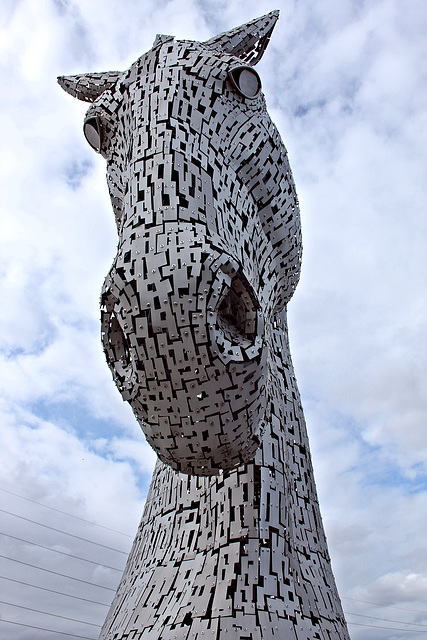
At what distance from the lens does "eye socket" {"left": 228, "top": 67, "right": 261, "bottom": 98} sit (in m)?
2.58

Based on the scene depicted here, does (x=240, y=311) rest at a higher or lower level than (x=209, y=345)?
higher

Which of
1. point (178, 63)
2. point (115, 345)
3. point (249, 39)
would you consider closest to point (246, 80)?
point (178, 63)

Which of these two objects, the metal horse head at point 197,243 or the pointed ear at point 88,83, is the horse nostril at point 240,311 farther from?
the pointed ear at point 88,83

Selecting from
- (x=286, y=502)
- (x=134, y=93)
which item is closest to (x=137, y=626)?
(x=286, y=502)

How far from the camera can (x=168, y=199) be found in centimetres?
206

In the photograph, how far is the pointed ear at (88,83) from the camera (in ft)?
10.3

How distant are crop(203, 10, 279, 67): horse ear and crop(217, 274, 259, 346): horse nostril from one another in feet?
5.56

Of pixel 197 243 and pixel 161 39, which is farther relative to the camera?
pixel 161 39

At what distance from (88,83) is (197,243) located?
5.88 feet

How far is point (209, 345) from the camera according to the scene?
67.2 inches

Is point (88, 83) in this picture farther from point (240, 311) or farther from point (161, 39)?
point (240, 311)

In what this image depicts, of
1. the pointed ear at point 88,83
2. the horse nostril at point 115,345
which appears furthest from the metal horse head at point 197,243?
the pointed ear at point 88,83

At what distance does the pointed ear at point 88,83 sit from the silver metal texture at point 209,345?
14mm

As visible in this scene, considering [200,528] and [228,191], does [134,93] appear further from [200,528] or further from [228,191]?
[200,528]
